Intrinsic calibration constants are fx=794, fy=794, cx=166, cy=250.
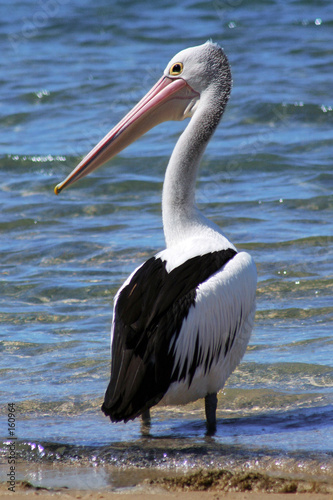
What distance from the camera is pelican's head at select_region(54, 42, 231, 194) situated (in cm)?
451

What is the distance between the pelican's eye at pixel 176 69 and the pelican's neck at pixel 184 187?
0.36 meters

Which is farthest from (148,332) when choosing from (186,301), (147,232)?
(147,232)

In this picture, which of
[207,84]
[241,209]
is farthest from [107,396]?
[241,209]

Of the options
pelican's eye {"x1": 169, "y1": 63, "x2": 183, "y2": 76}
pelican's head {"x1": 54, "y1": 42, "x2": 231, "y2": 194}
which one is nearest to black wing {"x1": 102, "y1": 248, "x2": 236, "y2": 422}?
pelican's head {"x1": 54, "y1": 42, "x2": 231, "y2": 194}

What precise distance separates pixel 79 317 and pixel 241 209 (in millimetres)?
2600

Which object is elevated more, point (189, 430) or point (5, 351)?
point (5, 351)

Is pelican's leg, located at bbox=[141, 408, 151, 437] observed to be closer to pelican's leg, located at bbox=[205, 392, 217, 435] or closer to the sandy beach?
pelican's leg, located at bbox=[205, 392, 217, 435]

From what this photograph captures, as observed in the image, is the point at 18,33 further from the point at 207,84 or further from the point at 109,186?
the point at 207,84

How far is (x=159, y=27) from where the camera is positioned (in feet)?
52.1

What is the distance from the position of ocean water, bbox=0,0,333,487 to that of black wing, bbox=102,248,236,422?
0.25 metres

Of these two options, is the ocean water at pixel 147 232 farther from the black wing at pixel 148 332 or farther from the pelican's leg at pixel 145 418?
the black wing at pixel 148 332

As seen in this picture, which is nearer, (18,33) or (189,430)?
(189,430)

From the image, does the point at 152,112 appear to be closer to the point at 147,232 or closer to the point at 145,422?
the point at 145,422

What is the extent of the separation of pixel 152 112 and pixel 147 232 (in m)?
2.48
